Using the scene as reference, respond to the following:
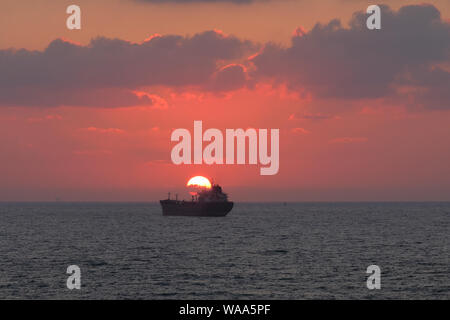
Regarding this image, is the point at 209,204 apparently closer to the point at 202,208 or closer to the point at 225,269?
the point at 202,208

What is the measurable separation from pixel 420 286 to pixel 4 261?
1850 inches

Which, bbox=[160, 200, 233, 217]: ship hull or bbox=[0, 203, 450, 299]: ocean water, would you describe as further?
bbox=[160, 200, 233, 217]: ship hull

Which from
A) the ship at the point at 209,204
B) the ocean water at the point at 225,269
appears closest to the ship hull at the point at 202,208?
the ship at the point at 209,204

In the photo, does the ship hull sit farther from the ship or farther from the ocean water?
the ocean water

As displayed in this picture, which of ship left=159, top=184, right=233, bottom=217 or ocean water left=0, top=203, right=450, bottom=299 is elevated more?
ship left=159, top=184, right=233, bottom=217

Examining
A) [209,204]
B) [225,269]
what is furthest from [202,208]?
[225,269]

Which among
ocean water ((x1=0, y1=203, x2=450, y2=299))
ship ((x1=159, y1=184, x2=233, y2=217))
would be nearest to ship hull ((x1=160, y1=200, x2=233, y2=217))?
ship ((x1=159, y1=184, x2=233, y2=217))

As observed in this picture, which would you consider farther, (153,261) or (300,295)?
(153,261)
